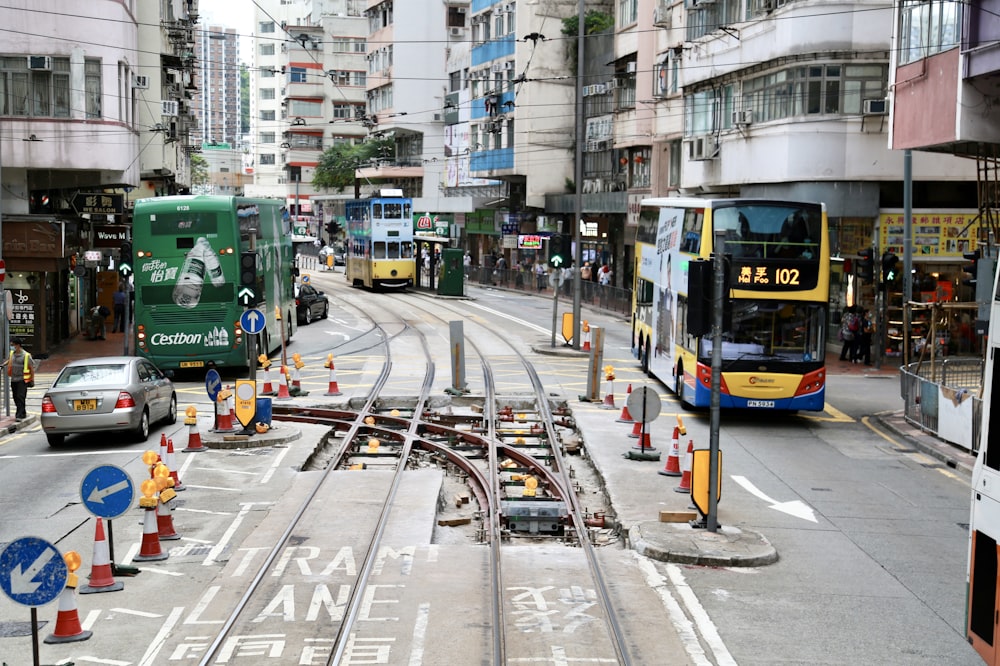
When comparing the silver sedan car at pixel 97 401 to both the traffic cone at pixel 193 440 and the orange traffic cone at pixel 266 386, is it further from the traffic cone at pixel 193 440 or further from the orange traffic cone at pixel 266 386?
the orange traffic cone at pixel 266 386

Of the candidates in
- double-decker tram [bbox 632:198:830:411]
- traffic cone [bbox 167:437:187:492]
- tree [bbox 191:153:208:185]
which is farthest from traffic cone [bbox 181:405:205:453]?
tree [bbox 191:153:208:185]

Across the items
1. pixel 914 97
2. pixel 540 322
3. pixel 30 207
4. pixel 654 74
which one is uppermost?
pixel 654 74

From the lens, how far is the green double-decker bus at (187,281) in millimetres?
29406

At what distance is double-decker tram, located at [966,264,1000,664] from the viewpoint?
892cm

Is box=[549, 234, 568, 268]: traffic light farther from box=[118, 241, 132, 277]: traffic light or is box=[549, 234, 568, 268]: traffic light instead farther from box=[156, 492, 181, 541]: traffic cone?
box=[156, 492, 181, 541]: traffic cone

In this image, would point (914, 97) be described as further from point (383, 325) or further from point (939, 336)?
point (383, 325)

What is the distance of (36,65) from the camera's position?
32594mm

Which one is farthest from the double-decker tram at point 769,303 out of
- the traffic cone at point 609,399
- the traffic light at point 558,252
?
the traffic light at point 558,252

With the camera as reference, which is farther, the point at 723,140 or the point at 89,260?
the point at 723,140

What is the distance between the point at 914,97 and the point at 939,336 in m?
10.7

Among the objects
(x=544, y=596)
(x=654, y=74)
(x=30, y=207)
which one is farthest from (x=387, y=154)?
(x=544, y=596)

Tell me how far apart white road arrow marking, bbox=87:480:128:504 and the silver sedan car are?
9004 mm

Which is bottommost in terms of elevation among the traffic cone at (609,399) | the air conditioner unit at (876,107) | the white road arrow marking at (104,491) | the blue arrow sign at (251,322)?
the traffic cone at (609,399)

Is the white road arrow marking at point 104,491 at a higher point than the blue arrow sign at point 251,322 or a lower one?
lower
